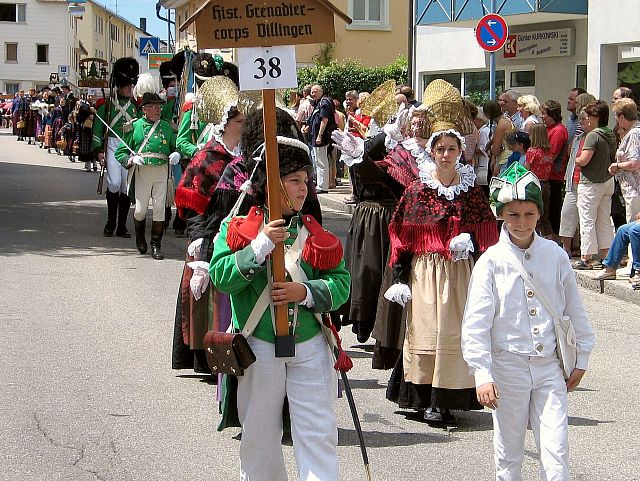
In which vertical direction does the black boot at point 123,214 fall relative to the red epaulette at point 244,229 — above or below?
below

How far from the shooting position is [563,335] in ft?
16.2

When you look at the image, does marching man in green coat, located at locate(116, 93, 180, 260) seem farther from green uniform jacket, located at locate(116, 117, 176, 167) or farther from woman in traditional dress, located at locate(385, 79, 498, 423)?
woman in traditional dress, located at locate(385, 79, 498, 423)

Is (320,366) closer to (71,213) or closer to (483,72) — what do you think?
(71,213)

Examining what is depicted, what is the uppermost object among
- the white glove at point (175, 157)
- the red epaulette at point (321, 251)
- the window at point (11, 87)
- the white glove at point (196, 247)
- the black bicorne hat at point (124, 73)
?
the window at point (11, 87)

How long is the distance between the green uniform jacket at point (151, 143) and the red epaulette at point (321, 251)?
874 centimetres

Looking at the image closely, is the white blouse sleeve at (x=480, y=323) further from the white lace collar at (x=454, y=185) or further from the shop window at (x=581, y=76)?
the shop window at (x=581, y=76)

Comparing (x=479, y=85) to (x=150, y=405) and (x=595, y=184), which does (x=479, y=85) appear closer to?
(x=595, y=184)

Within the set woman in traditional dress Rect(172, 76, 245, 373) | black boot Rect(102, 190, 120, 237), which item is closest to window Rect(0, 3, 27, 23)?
black boot Rect(102, 190, 120, 237)

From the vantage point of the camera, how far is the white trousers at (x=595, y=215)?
1292 cm

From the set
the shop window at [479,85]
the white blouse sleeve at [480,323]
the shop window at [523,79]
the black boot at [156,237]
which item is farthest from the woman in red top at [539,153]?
the shop window at [479,85]

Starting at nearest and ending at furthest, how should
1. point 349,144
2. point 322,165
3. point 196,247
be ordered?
point 196,247, point 349,144, point 322,165

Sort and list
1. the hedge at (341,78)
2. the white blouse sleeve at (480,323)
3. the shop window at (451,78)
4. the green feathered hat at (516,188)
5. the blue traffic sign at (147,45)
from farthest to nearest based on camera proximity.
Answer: the blue traffic sign at (147,45) < the hedge at (341,78) < the shop window at (451,78) < the green feathered hat at (516,188) < the white blouse sleeve at (480,323)

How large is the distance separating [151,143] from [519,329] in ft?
29.4

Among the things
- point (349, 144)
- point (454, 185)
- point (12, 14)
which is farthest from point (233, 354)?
point (12, 14)
